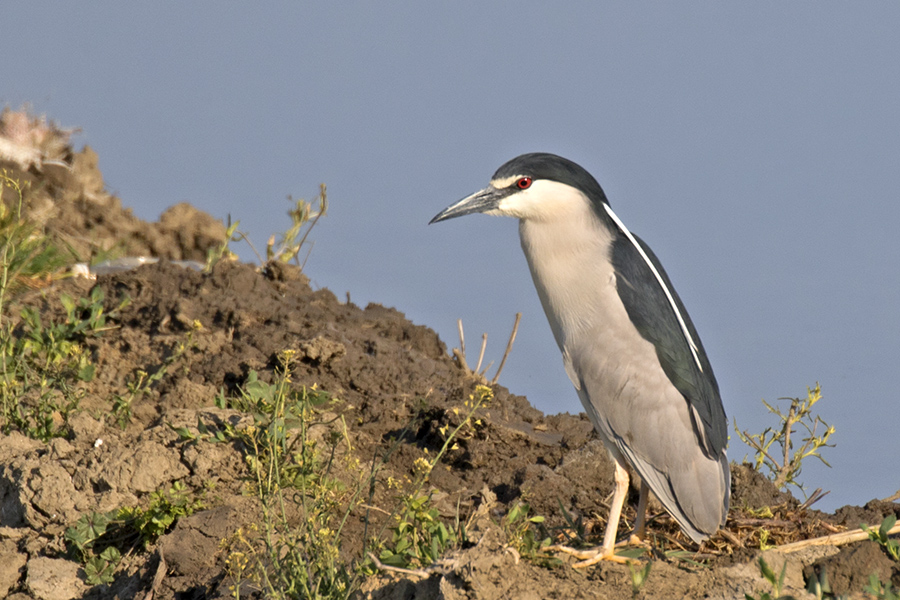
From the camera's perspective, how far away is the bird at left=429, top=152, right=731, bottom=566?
4.56 meters

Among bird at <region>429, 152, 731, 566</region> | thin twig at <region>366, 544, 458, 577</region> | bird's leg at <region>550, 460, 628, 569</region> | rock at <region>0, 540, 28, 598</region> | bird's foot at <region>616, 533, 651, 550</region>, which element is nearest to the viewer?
thin twig at <region>366, 544, 458, 577</region>

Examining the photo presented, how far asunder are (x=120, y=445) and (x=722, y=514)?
10.5 feet

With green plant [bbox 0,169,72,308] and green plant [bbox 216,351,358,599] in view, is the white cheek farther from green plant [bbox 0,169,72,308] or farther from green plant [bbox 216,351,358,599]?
green plant [bbox 0,169,72,308]

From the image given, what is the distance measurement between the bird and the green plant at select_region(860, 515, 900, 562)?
68 cm

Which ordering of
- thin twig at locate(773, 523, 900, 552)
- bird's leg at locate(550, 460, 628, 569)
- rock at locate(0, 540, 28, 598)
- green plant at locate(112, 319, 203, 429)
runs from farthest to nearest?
1. green plant at locate(112, 319, 203, 429)
2. rock at locate(0, 540, 28, 598)
3. thin twig at locate(773, 523, 900, 552)
4. bird's leg at locate(550, 460, 628, 569)

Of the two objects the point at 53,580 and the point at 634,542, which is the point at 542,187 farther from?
the point at 53,580

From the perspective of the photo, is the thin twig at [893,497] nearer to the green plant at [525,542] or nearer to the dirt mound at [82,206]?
the green plant at [525,542]

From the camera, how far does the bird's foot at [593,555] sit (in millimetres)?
4020

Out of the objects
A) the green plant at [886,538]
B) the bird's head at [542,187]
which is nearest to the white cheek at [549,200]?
the bird's head at [542,187]

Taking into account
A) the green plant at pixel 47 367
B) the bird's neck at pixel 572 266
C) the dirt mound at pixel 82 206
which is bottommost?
the green plant at pixel 47 367

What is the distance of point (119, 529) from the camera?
4809 millimetres

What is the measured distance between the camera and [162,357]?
6512 millimetres

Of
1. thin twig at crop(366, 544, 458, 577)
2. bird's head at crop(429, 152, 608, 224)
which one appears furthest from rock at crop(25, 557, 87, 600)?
bird's head at crop(429, 152, 608, 224)

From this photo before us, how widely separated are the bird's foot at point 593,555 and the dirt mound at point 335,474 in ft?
0.20
